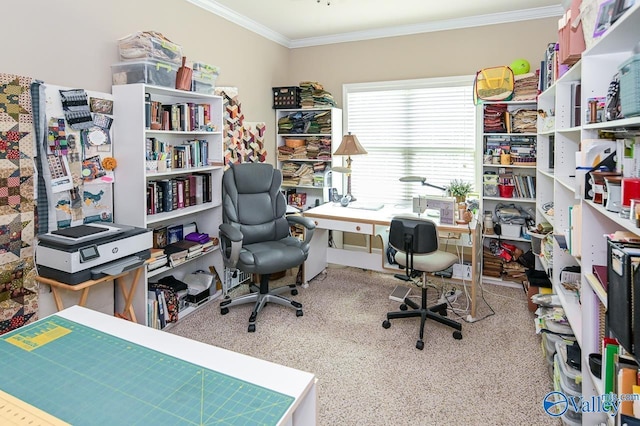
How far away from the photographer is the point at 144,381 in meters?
1.06

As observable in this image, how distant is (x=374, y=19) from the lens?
413 cm

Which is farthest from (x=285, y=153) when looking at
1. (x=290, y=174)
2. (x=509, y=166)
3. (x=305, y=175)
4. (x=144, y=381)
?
(x=144, y=381)

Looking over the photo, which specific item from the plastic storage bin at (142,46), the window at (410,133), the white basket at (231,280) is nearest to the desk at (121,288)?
the white basket at (231,280)

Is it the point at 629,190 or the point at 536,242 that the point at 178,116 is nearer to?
the point at 629,190

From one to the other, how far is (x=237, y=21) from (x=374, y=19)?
1.37 m

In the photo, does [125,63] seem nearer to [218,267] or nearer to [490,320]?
[218,267]

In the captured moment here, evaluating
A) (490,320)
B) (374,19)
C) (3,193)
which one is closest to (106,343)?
(3,193)

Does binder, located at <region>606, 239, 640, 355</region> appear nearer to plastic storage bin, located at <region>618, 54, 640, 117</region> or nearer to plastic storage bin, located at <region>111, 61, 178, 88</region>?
plastic storage bin, located at <region>618, 54, 640, 117</region>

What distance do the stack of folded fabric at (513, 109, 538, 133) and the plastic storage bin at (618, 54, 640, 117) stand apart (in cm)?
260

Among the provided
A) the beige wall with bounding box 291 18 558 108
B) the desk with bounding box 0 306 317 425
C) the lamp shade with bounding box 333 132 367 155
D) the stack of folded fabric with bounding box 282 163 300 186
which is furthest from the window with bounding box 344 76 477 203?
the desk with bounding box 0 306 317 425

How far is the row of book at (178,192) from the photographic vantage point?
301 centimetres

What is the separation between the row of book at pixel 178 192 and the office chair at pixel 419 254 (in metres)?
1.65

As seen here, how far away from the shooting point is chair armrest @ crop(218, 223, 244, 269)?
117 inches

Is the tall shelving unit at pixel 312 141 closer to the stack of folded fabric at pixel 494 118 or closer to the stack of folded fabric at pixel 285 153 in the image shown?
the stack of folded fabric at pixel 285 153
